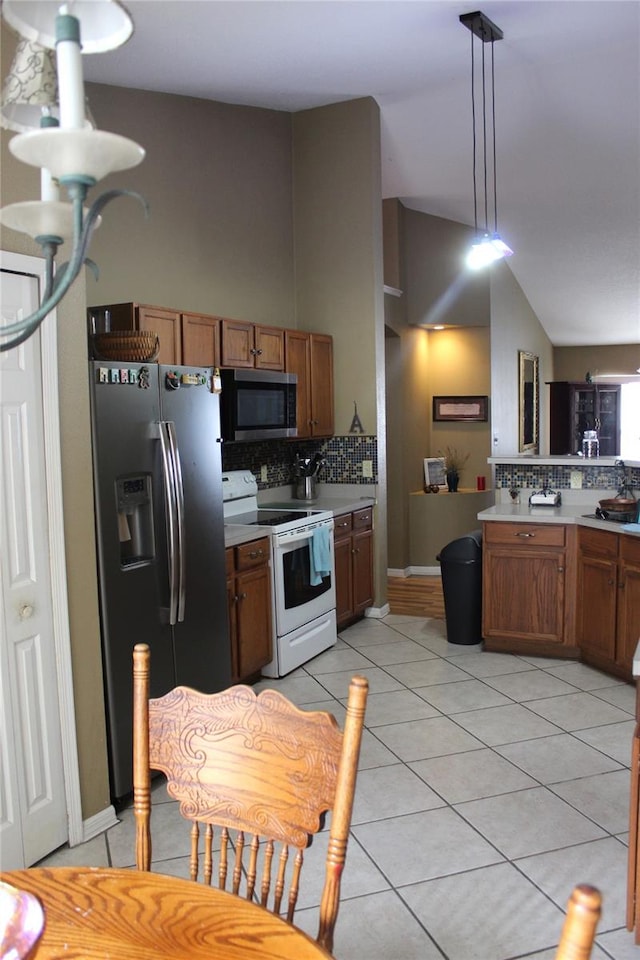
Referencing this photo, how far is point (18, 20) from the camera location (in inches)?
→ 40.2

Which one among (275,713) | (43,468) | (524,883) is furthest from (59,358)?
(524,883)

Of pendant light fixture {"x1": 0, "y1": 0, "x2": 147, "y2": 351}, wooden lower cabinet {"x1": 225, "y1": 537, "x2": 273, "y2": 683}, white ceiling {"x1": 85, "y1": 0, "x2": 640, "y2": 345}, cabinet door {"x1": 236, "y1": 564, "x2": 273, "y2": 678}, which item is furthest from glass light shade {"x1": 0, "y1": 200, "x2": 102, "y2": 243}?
cabinet door {"x1": 236, "y1": 564, "x2": 273, "y2": 678}

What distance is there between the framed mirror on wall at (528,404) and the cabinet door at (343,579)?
383 cm

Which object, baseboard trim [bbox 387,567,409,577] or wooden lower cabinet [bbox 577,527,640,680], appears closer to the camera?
wooden lower cabinet [bbox 577,527,640,680]

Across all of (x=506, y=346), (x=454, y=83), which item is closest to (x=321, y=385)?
(x=454, y=83)

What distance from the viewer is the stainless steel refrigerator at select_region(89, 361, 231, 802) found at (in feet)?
10.0

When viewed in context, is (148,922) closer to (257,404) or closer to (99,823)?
(99,823)

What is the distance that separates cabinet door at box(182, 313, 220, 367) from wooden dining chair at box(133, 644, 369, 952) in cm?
295

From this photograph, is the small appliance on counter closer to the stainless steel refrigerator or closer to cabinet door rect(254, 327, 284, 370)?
cabinet door rect(254, 327, 284, 370)

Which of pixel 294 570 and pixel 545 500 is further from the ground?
pixel 545 500

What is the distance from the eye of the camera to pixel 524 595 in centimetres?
477

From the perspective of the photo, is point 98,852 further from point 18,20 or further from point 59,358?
point 18,20

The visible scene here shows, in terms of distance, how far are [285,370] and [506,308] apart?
3592 millimetres

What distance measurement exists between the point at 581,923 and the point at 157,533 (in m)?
2.66
